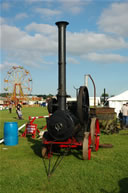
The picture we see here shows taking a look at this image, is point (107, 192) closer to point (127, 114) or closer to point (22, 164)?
point (22, 164)

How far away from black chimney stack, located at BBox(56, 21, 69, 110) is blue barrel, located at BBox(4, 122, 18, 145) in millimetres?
2879

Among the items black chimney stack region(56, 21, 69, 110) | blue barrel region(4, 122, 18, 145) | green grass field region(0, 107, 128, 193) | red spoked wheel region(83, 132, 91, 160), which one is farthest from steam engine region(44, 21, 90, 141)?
blue barrel region(4, 122, 18, 145)

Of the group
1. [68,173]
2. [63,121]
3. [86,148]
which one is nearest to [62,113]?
[63,121]

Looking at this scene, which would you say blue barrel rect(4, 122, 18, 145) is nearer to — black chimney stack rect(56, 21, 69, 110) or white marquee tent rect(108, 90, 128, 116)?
black chimney stack rect(56, 21, 69, 110)

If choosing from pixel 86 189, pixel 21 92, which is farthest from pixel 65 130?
pixel 21 92

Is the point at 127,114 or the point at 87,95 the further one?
the point at 127,114

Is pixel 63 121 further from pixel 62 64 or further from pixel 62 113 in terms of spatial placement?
pixel 62 64

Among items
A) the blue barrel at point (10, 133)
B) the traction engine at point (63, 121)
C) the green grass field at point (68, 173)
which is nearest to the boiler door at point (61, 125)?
the traction engine at point (63, 121)

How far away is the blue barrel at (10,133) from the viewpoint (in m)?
8.55

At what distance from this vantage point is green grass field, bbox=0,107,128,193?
4488 mm

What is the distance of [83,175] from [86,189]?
2.51ft

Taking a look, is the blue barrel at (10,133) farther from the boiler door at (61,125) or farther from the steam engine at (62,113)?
the boiler door at (61,125)

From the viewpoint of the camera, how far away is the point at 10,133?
853 centimetres

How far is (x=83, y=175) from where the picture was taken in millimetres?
5164
